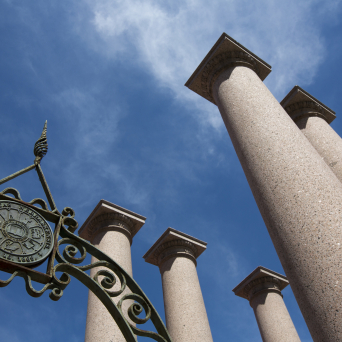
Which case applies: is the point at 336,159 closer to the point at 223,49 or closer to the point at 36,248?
the point at 223,49

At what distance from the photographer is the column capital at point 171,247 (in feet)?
124

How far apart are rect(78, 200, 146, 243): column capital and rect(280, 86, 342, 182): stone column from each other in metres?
17.5

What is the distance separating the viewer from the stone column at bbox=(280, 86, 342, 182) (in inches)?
909

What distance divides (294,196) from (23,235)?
8.97 m

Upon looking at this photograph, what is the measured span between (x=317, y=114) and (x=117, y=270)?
20.5 metres

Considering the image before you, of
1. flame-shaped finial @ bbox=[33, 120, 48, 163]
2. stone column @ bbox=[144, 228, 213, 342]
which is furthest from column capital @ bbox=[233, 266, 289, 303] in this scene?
flame-shaped finial @ bbox=[33, 120, 48, 163]

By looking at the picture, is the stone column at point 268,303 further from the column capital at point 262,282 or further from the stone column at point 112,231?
the stone column at point 112,231

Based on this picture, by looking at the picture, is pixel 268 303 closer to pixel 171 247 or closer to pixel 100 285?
pixel 171 247

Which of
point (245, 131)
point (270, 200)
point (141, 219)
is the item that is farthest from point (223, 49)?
point (141, 219)

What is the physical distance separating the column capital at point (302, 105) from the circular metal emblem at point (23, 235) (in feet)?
67.4

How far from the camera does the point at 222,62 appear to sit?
22.0 meters

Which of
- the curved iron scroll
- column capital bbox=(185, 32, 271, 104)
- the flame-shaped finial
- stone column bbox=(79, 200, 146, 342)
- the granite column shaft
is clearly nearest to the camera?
the granite column shaft

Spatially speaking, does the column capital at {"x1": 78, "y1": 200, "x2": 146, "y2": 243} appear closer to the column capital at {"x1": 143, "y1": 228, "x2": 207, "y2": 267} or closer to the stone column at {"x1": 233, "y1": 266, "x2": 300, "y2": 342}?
the column capital at {"x1": 143, "y1": 228, "x2": 207, "y2": 267}

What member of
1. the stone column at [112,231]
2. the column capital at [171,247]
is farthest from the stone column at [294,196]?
the column capital at [171,247]
